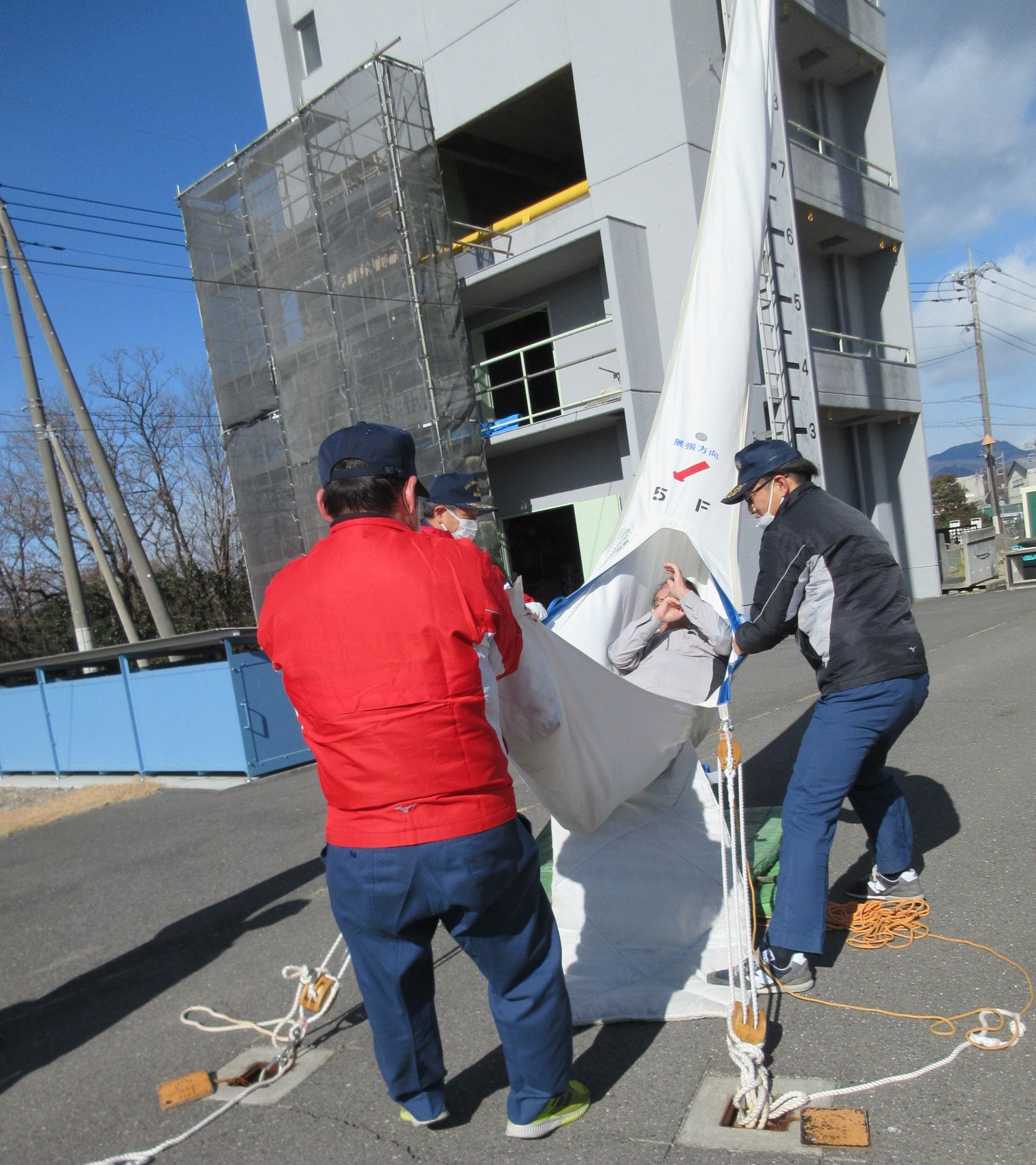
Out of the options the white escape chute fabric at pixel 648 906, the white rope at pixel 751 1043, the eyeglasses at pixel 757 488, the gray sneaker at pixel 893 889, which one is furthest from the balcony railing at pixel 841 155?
the white rope at pixel 751 1043

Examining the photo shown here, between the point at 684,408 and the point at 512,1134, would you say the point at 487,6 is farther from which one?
the point at 512,1134

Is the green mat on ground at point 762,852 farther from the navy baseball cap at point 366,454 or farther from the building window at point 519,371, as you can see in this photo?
the building window at point 519,371

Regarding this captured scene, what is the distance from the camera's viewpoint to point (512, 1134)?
252cm

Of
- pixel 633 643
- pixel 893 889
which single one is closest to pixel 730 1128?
pixel 893 889

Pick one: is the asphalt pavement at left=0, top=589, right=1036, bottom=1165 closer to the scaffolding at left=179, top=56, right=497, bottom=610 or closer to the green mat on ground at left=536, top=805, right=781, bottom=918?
the green mat on ground at left=536, top=805, right=781, bottom=918

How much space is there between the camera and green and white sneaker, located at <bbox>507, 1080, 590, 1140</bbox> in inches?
98.9

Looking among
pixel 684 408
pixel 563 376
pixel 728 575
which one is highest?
pixel 563 376

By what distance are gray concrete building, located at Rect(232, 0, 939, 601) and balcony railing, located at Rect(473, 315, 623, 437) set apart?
2.2 inches

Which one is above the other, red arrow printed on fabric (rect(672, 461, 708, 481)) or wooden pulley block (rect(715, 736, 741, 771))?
red arrow printed on fabric (rect(672, 461, 708, 481))

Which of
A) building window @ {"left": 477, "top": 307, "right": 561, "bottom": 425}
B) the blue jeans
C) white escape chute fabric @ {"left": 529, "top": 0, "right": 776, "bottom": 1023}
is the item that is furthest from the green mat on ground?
building window @ {"left": 477, "top": 307, "right": 561, "bottom": 425}

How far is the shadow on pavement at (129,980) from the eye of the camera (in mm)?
3795

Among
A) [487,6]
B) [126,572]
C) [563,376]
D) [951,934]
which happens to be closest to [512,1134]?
[951,934]

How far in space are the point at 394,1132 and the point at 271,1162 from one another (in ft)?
1.20

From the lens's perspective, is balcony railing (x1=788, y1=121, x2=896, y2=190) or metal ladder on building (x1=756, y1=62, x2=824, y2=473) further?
balcony railing (x1=788, y1=121, x2=896, y2=190)
